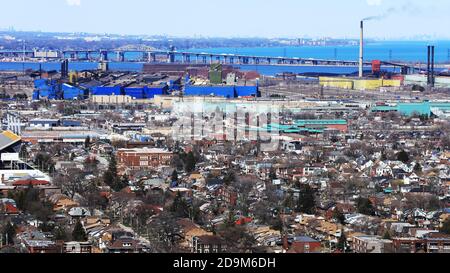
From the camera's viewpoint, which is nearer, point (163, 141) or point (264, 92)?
point (163, 141)

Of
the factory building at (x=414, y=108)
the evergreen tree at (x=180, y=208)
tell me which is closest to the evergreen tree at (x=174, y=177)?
the evergreen tree at (x=180, y=208)

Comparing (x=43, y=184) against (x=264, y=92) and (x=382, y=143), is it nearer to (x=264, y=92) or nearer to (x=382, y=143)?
(x=382, y=143)

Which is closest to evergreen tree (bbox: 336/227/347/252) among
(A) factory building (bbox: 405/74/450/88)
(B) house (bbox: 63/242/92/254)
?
(B) house (bbox: 63/242/92/254)

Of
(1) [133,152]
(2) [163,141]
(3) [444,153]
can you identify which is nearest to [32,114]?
Result: (2) [163,141]

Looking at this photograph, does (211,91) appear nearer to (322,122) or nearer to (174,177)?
(322,122)

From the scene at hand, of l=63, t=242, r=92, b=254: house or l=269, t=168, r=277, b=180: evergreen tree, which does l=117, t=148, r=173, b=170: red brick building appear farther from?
l=63, t=242, r=92, b=254: house

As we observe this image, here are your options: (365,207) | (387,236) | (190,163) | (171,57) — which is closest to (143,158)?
(190,163)

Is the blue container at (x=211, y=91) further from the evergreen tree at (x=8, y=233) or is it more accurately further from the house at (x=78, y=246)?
the house at (x=78, y=246)
